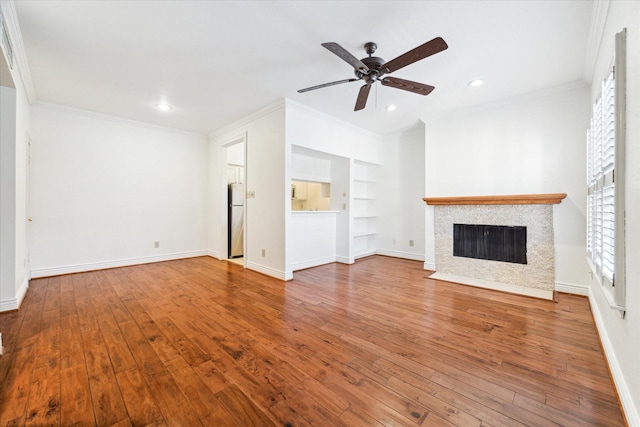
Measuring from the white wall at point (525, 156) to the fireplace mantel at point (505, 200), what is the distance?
159mm

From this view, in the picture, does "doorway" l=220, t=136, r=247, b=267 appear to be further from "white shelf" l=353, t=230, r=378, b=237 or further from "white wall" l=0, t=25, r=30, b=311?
"white wall" l=0, t=25, r=30, b=311

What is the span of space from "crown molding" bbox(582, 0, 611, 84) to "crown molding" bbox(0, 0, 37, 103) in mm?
4401

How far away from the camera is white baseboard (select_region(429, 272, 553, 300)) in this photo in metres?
3.29

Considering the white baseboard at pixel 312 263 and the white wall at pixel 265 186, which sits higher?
the white wall at pixel 265 186

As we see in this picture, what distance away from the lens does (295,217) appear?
451 cm

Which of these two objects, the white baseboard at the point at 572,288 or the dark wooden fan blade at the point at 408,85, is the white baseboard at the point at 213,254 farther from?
the white baseboard at the point at 572,288

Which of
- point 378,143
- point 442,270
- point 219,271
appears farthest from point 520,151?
point 219,271

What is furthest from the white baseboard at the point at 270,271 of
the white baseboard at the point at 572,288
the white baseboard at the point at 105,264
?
the white baseboard at the point at 572,288

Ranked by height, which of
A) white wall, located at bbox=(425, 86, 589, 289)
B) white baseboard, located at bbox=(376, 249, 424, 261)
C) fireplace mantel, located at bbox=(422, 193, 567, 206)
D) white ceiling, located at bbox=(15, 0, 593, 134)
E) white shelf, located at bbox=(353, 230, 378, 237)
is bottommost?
white baseboard, located at bbox=(376, 249, 424, 261)

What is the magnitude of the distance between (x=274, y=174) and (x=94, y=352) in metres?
2.82

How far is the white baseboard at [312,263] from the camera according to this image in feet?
14.9

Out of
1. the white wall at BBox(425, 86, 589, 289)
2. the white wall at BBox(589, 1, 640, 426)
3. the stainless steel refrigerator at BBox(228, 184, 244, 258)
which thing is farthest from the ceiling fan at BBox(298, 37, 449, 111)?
the stainless steel refrigerator at BBox(228, 184, 244, 258)

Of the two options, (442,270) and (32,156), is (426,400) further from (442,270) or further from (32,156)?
(32,156)

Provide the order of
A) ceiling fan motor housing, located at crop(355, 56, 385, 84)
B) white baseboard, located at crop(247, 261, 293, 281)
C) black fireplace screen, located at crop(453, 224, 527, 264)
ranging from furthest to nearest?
white baseboard, located at crop(247, 261, 293, 281), black fireplace screen, located at crop(453, 224, 527, 264), ceiling fan motor housing, located at crop(355, 56, 385, 84)
